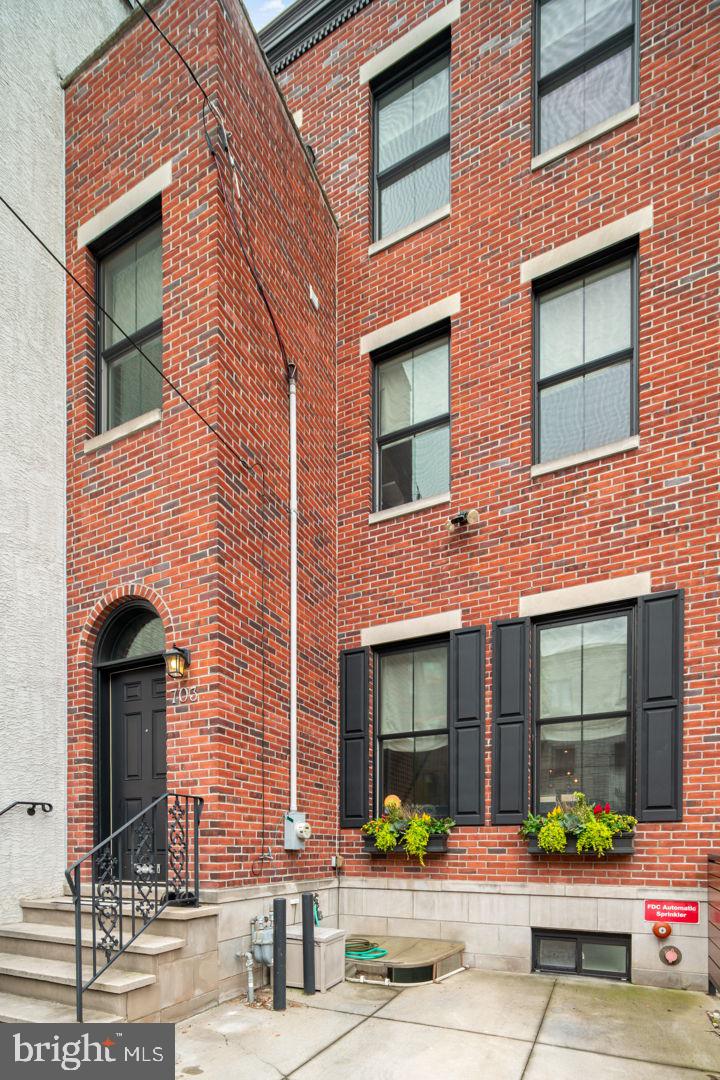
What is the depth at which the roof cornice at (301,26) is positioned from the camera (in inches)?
380

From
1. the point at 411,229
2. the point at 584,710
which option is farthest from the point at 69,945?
the point at 411,229

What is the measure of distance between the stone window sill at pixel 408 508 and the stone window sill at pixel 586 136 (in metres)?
3.46

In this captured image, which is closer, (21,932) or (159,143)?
(21,932)

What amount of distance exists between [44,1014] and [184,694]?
235 cm

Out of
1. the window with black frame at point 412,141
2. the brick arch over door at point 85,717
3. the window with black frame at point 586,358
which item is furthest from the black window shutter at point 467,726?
the window with black frame at point 412,141

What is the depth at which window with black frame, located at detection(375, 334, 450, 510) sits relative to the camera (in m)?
8.27

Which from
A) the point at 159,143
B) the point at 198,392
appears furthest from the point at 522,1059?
the point at 159,143

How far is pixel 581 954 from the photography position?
257 inches

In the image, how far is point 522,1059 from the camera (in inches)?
185

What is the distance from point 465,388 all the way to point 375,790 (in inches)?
164

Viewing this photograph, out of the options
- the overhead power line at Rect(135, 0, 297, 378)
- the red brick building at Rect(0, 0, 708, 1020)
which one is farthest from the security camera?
the overhead power line at Rect(135, 0, 297, 378)

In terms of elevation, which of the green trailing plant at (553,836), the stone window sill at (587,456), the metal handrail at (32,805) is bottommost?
the green trailing plant at (553,836)

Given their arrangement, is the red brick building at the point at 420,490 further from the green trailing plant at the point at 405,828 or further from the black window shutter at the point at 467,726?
the green trailing plant at the point at 405,828

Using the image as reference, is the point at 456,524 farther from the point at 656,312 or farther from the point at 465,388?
the point at 656,312
